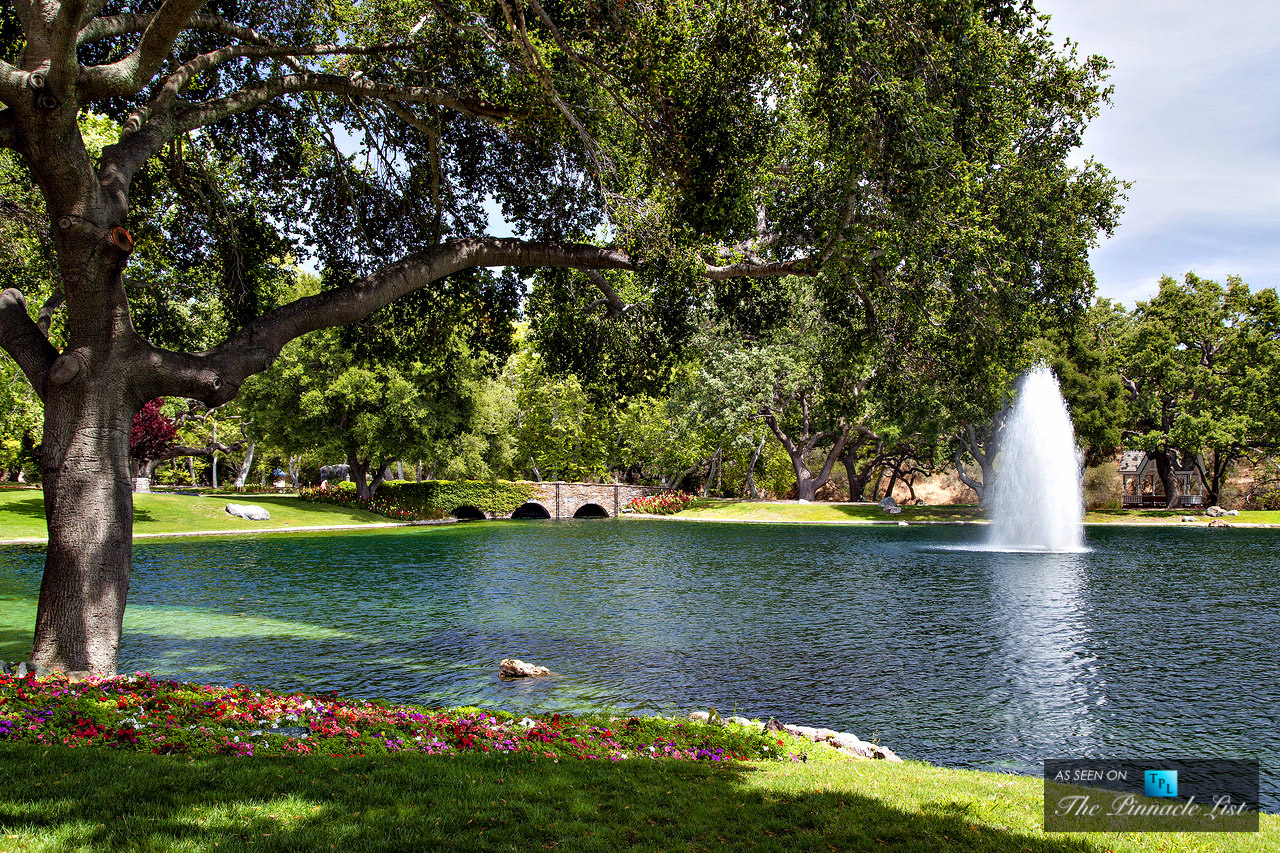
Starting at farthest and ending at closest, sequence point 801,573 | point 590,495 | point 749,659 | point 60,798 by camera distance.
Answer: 1. point 590,495
2. point 801,573
3. point 749,659
4. point 60,798

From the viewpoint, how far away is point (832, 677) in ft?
38.5

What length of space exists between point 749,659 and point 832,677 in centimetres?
159

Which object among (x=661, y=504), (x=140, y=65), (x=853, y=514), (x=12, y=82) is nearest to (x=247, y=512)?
(x=661, y=504)

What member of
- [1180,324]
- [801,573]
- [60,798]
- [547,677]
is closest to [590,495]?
[801,573]

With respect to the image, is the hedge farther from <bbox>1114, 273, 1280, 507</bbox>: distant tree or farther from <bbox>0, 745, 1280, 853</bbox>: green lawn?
<bbox>0, 745, 1280, 853</bbox>: green lawn

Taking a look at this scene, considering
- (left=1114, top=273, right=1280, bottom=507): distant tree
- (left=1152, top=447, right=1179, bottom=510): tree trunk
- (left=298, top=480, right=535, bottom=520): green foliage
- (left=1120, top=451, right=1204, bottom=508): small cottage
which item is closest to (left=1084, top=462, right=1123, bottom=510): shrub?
(left=1120, top=451, right=1204, bottom=508): small cottage

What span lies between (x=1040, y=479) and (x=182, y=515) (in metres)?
39.6

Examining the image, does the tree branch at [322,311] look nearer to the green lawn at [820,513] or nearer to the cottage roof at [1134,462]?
the green lawn at [820,513]

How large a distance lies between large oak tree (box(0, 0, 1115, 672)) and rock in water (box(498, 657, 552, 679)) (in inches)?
200

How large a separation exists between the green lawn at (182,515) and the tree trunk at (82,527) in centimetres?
2683

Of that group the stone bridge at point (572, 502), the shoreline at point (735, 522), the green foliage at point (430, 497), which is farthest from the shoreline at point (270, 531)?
the stone bridge at point (572, 502)

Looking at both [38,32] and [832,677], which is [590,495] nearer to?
[832,677]

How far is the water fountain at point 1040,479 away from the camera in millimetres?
32750

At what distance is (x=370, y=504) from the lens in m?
47.6
